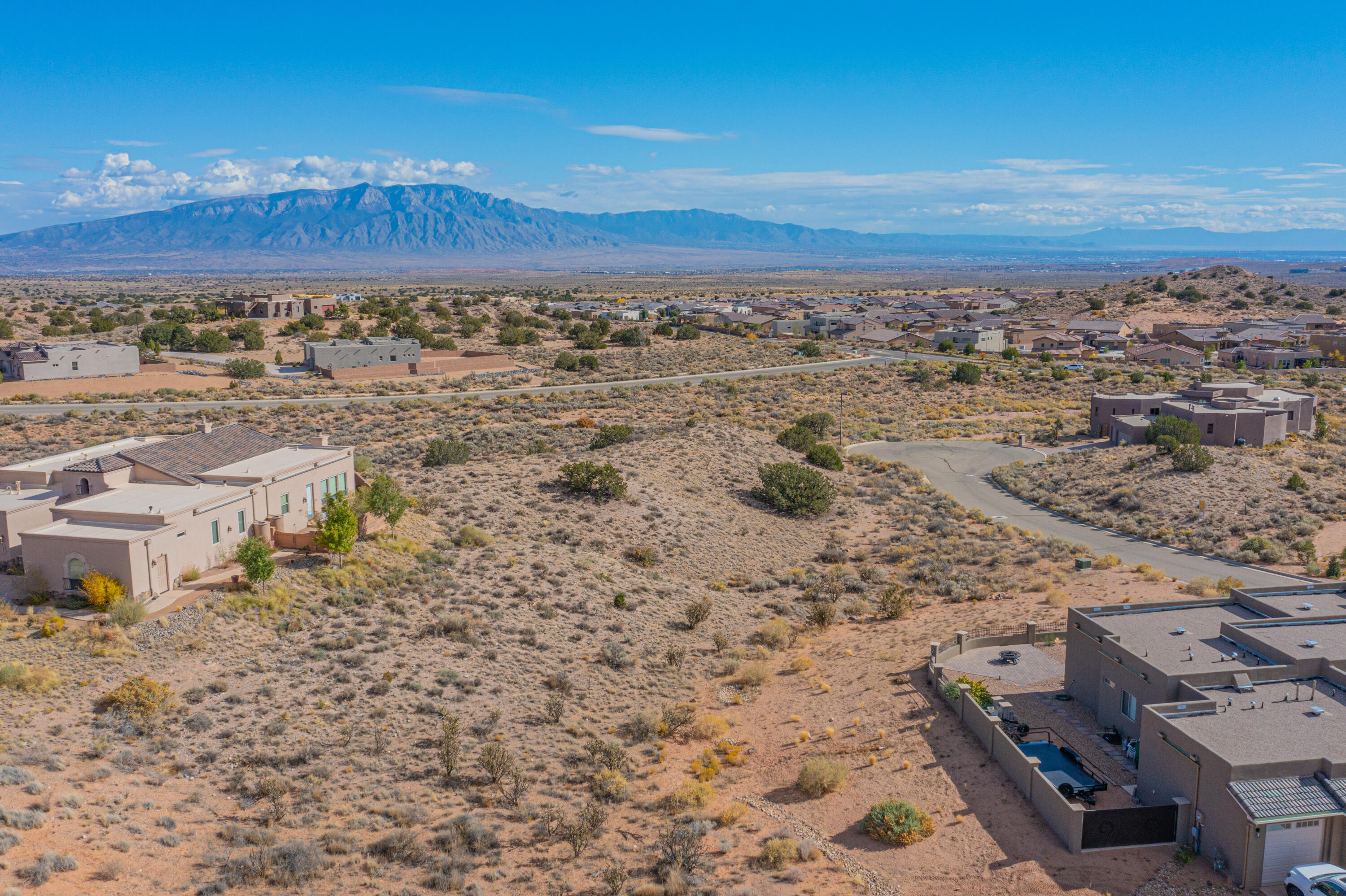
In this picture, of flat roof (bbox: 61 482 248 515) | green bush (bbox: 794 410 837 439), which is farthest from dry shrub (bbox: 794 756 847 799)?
green bush (bbox: 794 410 837 439)

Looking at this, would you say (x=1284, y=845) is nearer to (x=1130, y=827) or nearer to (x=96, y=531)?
(x=1130, y=827)

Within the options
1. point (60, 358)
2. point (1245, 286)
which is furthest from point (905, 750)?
point (1245, 286)

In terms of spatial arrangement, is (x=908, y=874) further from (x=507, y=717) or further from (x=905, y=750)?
(x=507, y=717)

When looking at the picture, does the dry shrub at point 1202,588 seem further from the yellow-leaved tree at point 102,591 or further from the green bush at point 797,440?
the yellow-leaved tree at point 102,591

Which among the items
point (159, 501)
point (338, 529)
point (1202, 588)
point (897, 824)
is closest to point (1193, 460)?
point (1202, 588)

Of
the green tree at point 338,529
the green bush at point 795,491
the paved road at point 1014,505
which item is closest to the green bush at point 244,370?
the paved road at point 1014,505

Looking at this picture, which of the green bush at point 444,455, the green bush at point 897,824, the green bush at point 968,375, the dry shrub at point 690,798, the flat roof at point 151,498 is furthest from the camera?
the green bush at point 968,375
